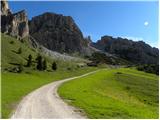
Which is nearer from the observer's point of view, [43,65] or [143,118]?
[143,118]

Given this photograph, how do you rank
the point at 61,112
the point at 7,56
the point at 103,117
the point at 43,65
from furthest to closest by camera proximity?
1. the point at 7,56
2. the point at 43,65
3. the point at 61,112
4. the point at 103,117

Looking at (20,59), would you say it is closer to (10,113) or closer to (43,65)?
(43,65)

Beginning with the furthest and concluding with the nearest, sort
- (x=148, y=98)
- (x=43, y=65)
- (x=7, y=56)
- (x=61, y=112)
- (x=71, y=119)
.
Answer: (x=7, y=56) → (x=43, y=65) → (x=148, y=98) → (x=61, y=112) → (x=71, y=119)

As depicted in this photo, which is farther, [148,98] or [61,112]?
[148,98]

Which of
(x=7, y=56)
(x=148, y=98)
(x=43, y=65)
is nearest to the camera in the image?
(x=148, y=98)

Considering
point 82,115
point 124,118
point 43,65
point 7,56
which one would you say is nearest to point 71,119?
→ point 82,115

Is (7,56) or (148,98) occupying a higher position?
(7,56)

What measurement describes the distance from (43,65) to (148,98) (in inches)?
3598

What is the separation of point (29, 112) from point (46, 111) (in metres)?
2.04

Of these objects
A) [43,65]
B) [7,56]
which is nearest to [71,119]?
[43,65]

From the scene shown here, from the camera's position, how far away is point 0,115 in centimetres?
3350

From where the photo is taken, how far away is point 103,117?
34312mm

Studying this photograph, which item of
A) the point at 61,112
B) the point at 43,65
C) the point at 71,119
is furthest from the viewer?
the point at 43,65

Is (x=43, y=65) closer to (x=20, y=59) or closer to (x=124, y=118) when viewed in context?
(x=20, y=59)
